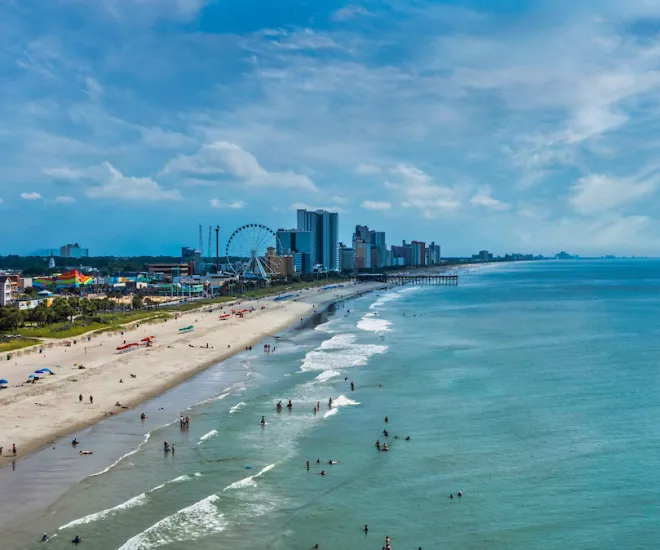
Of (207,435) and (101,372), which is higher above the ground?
(101,372)

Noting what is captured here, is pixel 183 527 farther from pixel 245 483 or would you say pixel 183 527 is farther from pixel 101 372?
pixel 101 372

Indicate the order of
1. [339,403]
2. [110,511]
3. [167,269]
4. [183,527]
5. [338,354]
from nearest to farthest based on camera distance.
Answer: [183,527], [110,511], [339,403], [338,354], [167,269]

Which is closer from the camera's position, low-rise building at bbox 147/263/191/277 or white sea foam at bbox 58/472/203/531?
white sea foam at bbox 58/472/203/531

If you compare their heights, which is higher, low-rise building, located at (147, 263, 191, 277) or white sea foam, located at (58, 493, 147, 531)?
low-rise building, located at (147, 263, 191, 277)

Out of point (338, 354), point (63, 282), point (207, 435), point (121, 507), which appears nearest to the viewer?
point (121, 507)

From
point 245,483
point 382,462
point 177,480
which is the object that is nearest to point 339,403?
point 382,462

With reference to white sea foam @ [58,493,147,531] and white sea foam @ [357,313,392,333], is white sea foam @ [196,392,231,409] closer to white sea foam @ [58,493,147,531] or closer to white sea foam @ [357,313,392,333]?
white sea foam @ [58,493,147,531]

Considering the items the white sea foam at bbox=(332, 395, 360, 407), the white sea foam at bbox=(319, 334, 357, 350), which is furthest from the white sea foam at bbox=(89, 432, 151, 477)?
the white sea foam at bbox=(319, 334, 357, 350)

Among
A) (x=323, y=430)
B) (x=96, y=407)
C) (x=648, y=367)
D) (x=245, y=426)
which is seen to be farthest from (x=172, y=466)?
(x=648, y=367)
